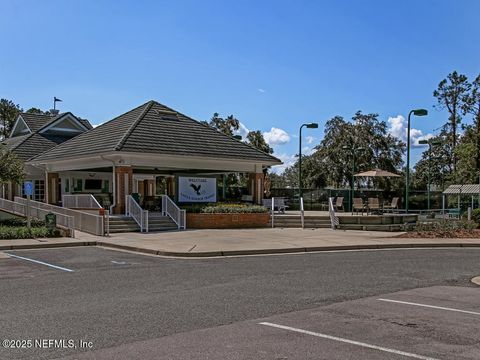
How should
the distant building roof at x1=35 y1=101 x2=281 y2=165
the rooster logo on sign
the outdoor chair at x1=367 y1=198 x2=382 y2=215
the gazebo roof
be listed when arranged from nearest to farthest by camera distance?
the distant building roof at x1=35 y1=101 x2=281 y2=165
the rooster logo on sign
the outdoor chair at x1=367 y1=198 x2=382 y2=215
the gazebo roof

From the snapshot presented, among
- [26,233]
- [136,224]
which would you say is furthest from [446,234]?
[26,233]

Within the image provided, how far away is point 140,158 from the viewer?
85.6ft

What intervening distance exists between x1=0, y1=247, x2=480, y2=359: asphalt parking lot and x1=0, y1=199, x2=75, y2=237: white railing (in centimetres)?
692

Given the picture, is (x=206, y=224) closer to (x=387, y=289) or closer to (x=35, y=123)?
(x=387, y=289)

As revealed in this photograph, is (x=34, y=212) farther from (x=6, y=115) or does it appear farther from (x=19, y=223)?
(x=6, y=115)

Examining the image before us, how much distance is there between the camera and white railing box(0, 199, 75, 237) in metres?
21.0

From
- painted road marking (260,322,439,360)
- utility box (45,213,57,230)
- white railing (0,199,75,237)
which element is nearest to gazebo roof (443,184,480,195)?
white railing (0,199,75,237)

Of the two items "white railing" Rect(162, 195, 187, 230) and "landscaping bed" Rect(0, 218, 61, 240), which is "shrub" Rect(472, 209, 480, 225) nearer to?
"white railing" Rect(162, 195, 187, 230)

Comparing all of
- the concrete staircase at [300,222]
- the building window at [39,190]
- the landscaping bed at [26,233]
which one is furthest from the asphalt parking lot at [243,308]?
the building window at [39,190]

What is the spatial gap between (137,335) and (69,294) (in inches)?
132

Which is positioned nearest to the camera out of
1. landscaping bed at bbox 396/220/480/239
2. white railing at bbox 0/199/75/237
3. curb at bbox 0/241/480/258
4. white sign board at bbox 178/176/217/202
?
curb at bbox 0/241/480/258

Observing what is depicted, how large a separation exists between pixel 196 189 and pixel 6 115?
4173 cm

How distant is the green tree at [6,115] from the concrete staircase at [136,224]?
4212 cm

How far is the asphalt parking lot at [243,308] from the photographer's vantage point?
19.5ft
